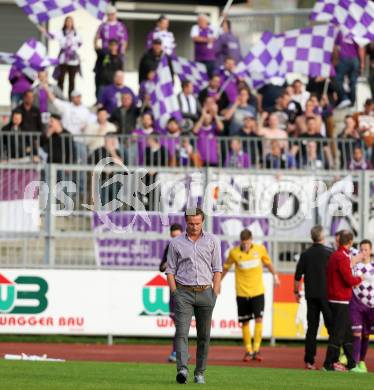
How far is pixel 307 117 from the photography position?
2812 centimetres

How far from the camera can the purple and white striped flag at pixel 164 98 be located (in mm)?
28125

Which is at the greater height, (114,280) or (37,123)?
(37,123)

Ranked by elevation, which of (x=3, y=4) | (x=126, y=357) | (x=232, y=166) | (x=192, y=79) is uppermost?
(x=3, y=4)

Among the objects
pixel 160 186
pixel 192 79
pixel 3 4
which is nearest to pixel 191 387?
pixel 160 186

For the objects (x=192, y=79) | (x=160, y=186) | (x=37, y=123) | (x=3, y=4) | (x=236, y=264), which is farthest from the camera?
(x=3, y=4)

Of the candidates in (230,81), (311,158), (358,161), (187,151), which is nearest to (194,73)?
(230,81)

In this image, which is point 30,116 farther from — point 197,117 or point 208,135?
point 208,135

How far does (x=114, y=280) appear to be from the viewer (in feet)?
84.8

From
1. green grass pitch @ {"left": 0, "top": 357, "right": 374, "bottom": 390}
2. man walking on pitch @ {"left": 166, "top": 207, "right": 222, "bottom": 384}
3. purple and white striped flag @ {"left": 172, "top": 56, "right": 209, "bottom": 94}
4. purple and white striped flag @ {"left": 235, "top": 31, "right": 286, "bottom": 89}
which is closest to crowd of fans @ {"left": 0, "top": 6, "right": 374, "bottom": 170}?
purple and white striped flag @ {"left": 172, "top": 56, "right": 209, "bottom": 94}

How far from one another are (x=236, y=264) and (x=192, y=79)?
7.49 metres

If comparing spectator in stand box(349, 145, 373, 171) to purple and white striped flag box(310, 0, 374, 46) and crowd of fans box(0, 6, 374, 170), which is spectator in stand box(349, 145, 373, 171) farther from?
purple and white striped flag box(310, 0, 374, 46)

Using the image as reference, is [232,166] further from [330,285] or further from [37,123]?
[330,285]

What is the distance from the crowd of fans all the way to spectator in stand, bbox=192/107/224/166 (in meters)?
0.02

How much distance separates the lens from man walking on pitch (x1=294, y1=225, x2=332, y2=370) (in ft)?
69.6
